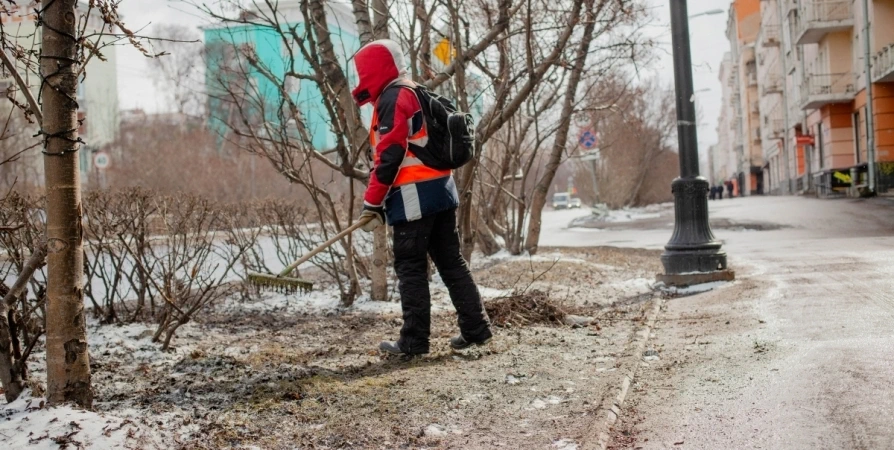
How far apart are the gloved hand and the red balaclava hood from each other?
66 centimetres

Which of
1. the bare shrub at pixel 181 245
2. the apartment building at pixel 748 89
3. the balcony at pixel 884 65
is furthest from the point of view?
the apartment building at pixel 748 89

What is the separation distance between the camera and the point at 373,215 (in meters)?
4.63

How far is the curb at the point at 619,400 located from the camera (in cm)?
306

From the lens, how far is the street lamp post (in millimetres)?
7844

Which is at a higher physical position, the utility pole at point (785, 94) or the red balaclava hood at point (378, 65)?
the utility pole at point (785, 94)

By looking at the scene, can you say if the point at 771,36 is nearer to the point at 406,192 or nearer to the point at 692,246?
the point at 692,246

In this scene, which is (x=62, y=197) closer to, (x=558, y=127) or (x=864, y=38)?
(x=558, y=127)

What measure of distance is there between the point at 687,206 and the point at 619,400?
485 cm

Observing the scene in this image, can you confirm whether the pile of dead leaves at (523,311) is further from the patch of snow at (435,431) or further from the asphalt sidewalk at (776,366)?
the patch of snow at (435,431)

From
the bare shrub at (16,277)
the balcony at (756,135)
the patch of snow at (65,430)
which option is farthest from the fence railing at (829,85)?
the balcony at (756,135)

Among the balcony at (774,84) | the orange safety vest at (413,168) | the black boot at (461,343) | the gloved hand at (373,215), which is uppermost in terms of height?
the balcony at (774,84)

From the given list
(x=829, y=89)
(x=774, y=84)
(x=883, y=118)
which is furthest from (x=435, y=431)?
(x=774, y=84)

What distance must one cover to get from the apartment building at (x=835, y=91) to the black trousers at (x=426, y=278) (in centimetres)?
2664

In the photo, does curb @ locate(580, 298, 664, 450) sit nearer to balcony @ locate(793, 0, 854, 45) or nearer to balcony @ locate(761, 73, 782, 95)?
balcony @ locate(793, 0, 854, 45)
